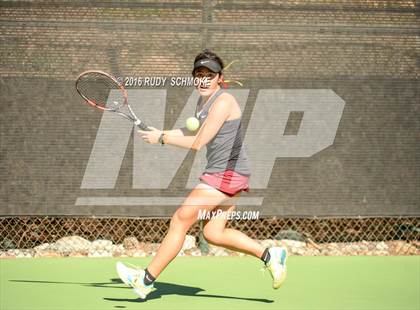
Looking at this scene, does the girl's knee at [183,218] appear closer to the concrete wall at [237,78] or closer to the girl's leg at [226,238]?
the girl's leg at [226,238]

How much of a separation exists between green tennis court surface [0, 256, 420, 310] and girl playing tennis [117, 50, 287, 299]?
274mm

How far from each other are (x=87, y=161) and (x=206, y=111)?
2257 millimetres

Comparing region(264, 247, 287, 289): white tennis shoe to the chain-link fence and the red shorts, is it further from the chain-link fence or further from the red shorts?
the chain-link fence

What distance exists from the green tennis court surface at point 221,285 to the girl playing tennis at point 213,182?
0.90ft

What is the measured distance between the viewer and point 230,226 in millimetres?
7809

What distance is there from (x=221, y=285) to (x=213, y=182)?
1206 mm

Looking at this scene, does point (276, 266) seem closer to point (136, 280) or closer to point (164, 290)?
point (136, 280)

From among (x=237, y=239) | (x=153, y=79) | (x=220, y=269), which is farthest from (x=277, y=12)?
(x=237, y=239)

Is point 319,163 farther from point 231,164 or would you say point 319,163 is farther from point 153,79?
point 231,164

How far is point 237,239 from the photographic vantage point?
543 cm

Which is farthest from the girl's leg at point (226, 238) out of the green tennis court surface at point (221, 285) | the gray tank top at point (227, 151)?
the green tennis court surface at point (221, 285)

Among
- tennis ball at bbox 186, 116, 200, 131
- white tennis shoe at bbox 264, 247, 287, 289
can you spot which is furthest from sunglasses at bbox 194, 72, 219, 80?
white tennis shoe at bbox 264, 247, 287, 289

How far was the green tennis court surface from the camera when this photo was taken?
552 cm

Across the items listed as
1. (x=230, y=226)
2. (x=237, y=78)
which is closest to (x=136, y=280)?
(x=230, y=226)
